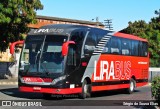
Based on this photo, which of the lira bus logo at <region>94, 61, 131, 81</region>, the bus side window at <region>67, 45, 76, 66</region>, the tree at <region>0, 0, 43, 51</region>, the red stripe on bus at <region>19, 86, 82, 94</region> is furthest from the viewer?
the tree at <region>0, 0, 43, 51</region>

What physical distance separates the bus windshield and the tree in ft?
39.4

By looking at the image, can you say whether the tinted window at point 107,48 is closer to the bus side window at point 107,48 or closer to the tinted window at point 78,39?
the bus side window at point 107,48

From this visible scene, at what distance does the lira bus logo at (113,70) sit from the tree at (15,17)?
1038 centimetres

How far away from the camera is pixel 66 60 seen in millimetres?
18516

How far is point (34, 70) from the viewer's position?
18.7m

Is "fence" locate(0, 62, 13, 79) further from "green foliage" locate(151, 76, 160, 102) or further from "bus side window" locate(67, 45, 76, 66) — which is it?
"green foliage" locate(151, 76, 160, 102)

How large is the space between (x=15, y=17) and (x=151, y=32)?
3249cm

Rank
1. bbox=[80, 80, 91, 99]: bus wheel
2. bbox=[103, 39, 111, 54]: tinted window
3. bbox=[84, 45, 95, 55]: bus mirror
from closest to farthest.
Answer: bbox=[80, 80, 91, 99]: bus wheel
bbox=[84, 45, 95, 55]: bus mirror
bbox=[103, 39, 111, 54]: tinted window

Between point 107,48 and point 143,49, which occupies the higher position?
point 143,49

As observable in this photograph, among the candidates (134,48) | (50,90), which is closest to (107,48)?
(134,48)

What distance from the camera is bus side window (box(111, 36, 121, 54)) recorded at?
2283cm

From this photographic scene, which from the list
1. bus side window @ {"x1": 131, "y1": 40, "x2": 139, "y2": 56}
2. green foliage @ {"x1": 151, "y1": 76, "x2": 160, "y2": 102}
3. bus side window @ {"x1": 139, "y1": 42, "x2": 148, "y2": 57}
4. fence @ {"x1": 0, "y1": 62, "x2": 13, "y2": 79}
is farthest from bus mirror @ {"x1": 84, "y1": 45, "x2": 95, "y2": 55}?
fence @ {"x1": 0, "y1": 62, "x2": 13, "y2": 79}

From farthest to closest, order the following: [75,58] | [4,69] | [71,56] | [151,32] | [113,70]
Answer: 1. [151,32]
2. [4,69]
3. [113,70]
4. [75,58]
5. [71,56]

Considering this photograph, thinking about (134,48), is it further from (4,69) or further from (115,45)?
(4,69)
